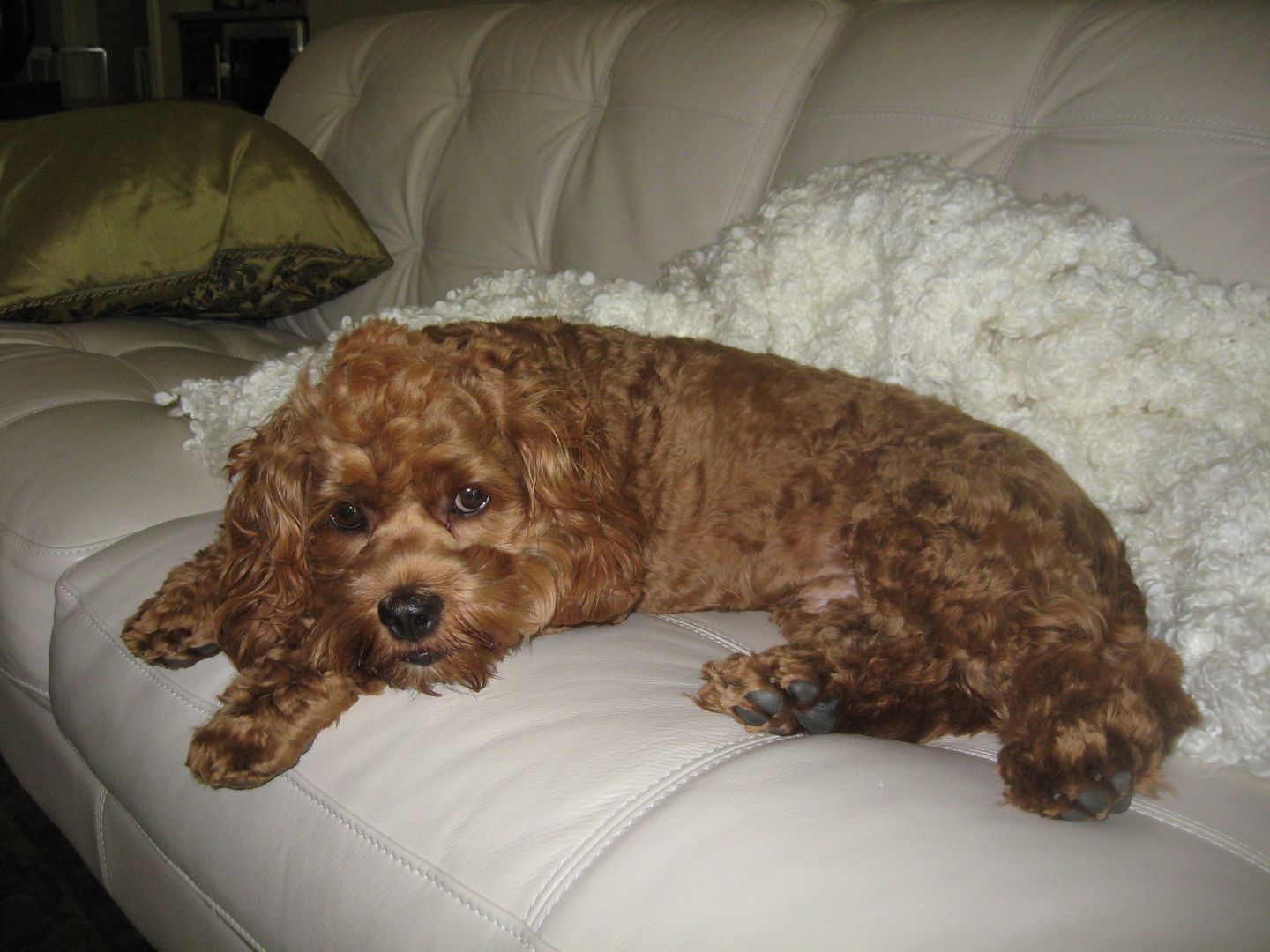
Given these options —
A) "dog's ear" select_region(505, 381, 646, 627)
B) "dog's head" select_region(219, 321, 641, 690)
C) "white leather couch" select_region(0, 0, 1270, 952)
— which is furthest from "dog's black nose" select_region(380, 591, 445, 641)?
"dog's ear" select_region(505, 381, 646, 627)

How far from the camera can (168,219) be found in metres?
2.63

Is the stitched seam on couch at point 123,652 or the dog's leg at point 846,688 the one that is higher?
the dog's leg at point 846,688

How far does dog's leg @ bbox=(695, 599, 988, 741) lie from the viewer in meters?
1.38

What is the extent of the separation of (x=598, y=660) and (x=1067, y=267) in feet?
3.93

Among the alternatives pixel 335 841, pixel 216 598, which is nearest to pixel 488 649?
pixel 335 841

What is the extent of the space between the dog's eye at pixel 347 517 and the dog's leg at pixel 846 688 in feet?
2.18

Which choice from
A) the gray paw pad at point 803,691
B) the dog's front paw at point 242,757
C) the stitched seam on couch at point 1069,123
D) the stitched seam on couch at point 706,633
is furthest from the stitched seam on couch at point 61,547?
the stitched seam on couch at point 1069,123

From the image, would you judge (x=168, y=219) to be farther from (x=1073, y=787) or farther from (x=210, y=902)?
(x=1073, y=787)

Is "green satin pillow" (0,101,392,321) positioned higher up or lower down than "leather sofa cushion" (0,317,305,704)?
higher up

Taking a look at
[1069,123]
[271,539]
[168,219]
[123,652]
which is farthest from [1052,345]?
[168,219]

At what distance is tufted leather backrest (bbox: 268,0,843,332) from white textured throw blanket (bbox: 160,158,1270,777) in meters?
0.36

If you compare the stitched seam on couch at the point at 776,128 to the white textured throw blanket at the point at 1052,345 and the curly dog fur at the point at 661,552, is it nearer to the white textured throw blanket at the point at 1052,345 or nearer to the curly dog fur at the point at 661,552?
the white textured throw blanket at the point at 1052,345

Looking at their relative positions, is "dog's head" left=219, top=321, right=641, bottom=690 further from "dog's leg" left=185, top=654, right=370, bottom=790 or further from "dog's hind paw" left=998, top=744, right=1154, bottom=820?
"dog's hind paw" left=998, top=744, right=1154, bottom=820

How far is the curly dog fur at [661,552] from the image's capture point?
137cm
